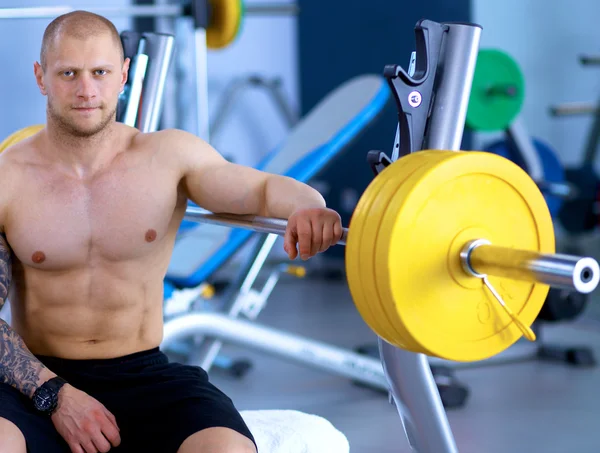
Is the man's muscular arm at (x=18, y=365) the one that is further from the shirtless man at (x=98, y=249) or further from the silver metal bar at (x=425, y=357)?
the silver metal bar at (x=425, y=357)

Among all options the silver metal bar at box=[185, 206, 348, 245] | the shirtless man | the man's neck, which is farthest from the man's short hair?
the silver metal bar at box=[185, 206, 348, 245]

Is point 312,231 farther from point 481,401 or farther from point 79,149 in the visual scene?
point 481,401

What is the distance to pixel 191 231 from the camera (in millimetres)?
3291

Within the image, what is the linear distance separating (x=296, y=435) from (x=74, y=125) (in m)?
0.71

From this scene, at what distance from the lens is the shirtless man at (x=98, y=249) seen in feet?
4.69

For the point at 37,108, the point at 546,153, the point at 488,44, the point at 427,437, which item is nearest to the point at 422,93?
the point at 427,437

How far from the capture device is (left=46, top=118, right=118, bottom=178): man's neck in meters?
1.56

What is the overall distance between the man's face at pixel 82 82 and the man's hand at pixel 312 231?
1.45ft

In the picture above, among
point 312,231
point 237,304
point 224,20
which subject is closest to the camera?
point 312,231

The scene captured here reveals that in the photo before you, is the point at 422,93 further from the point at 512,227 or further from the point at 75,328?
the point at 75,328

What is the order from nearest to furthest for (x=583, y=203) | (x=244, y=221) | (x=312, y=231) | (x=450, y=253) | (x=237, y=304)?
(x=450, y=253)
(x=312, y=231)
(x=244, y=221)
(x=237, y=304)
(x=583, y=203)

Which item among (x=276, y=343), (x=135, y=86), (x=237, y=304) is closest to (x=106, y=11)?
(x=135, y=86)

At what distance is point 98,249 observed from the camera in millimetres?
1569

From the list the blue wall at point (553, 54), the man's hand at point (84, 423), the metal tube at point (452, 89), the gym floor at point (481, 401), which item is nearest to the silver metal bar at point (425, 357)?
the metal tube at point (452, 89)
